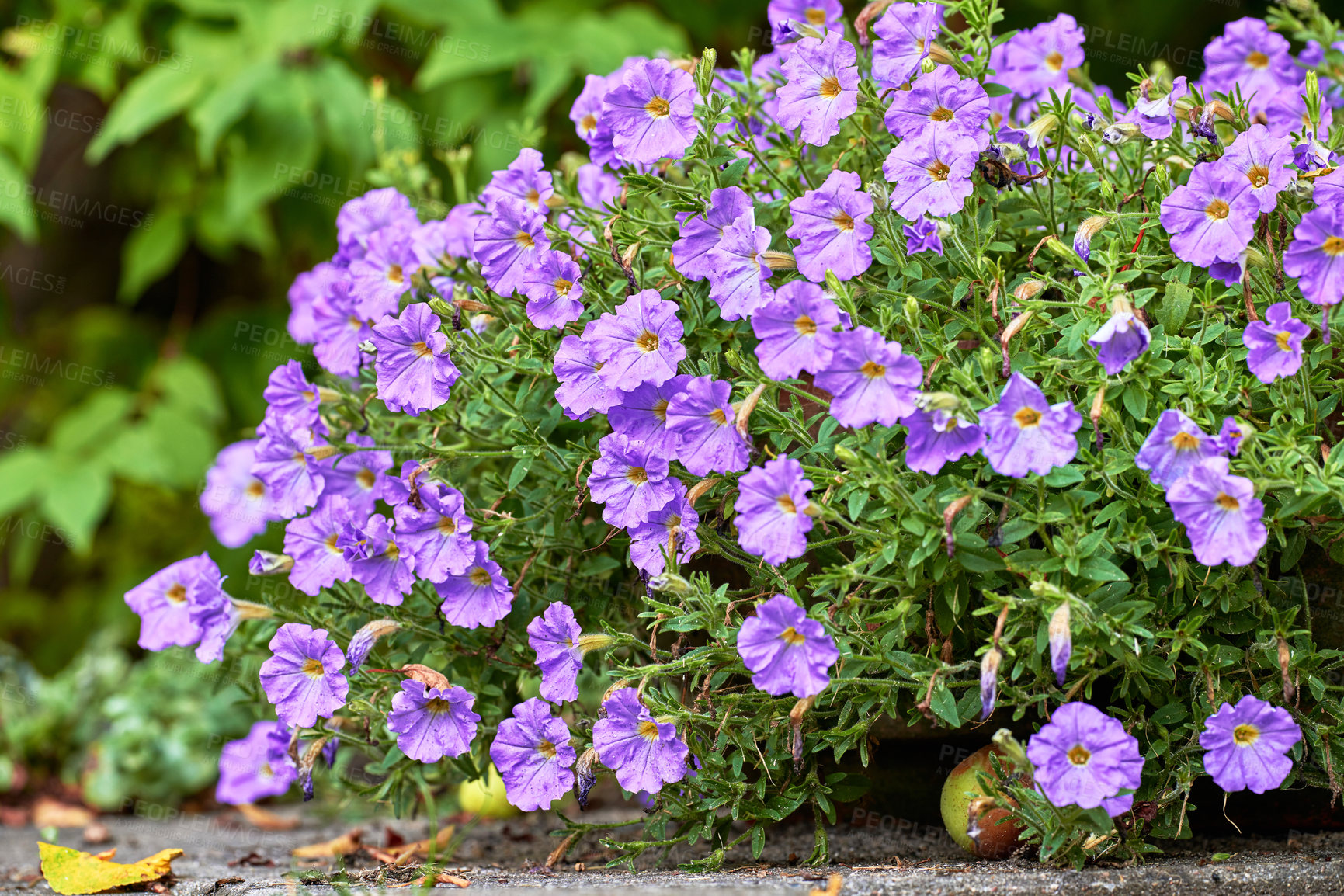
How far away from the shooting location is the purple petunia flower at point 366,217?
228 centimetres

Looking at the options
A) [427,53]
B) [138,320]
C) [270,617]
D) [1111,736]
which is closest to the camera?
[1111,736]

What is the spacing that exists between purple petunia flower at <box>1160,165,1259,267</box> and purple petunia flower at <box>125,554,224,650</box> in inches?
66.7

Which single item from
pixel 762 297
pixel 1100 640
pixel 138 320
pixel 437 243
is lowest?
pixel 1100 640

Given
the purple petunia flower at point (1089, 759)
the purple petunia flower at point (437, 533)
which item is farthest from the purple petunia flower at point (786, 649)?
the purple petunia flower at point (437, 533)

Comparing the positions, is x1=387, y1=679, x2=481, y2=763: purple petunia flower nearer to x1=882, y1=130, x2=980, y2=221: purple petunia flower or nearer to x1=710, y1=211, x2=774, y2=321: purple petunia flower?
x1=710, y1=211, x2=774, y2=321: purple petunia flower

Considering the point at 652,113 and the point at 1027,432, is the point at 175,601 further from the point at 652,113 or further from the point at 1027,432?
the point at 1027,432

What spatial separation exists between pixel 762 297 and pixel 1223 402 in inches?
26.8

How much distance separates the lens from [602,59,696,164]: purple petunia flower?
178 centimetres

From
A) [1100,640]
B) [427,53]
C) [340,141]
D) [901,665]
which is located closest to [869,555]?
[901,665]

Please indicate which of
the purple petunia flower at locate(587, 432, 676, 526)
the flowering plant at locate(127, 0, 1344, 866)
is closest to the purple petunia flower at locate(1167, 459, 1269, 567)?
the flowering plant at locate(127, 0, 1344, 866)

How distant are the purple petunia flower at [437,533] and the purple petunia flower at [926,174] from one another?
0.82 metres

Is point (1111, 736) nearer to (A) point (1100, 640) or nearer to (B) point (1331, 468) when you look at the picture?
(A) point (1100, 640)

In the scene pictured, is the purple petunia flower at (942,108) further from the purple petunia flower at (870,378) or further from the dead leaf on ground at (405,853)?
the dead leaf on ground at (405,853)

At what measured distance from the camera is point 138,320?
4688 millimetres
